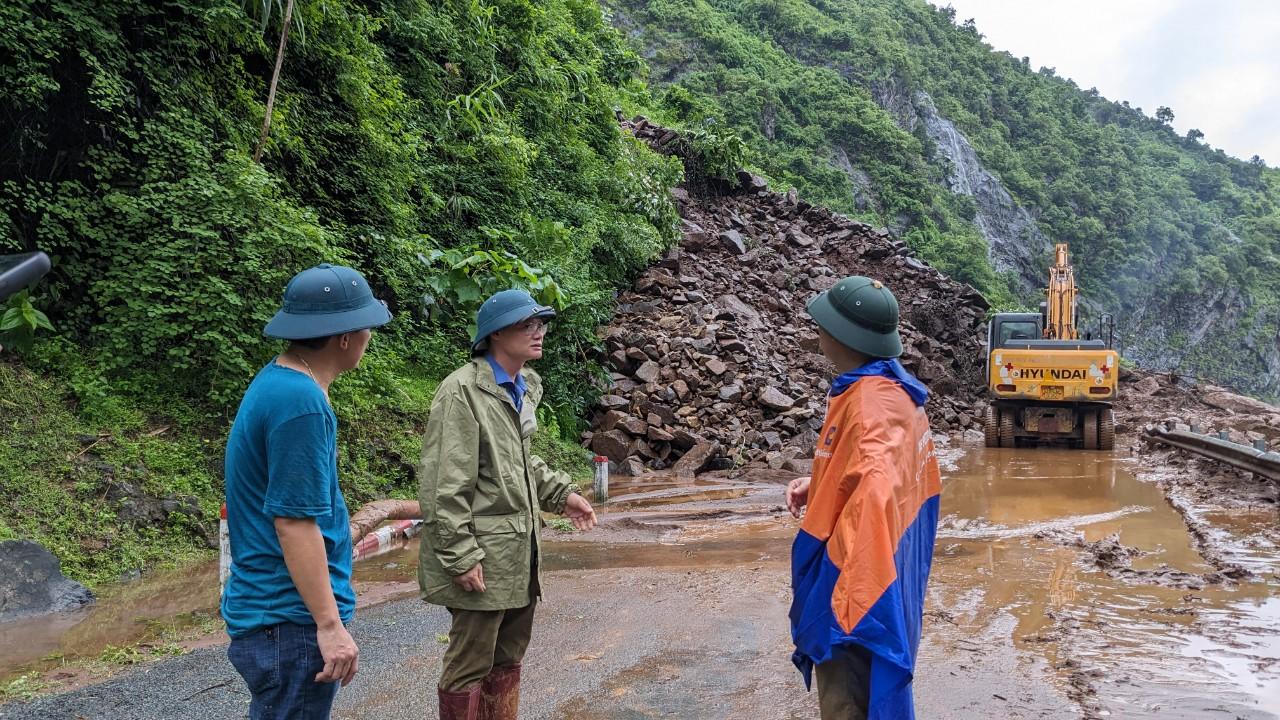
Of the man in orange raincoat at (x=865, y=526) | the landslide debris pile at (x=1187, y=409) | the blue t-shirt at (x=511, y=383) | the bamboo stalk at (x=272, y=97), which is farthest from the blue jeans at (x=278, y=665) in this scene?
the landslide debris pile at (x=1187, y=409)

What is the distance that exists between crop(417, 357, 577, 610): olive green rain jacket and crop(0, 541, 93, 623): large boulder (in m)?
4.03

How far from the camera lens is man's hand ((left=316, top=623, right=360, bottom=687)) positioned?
2217 mm

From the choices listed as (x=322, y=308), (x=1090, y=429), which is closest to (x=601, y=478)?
(x=322, y=308)

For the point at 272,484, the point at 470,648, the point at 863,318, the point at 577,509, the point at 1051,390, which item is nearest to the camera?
the point at 272,484

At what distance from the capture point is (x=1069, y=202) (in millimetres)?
67062

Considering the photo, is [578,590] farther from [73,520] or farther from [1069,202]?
[1069,202]

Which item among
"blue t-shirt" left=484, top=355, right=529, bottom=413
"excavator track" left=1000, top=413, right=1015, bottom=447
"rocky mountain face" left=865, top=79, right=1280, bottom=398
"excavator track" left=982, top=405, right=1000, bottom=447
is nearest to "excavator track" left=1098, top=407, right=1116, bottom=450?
"excavator track" left=1000, top=413, right=1015, bottom=447

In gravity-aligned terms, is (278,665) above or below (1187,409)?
above

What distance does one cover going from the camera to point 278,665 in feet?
7.33

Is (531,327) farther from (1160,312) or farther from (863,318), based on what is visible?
(1160,312)

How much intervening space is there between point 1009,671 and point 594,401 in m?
10.6

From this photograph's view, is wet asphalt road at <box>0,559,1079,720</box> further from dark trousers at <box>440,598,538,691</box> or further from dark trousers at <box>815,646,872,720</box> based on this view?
dark trousers at <box>815,646,872,720</box>

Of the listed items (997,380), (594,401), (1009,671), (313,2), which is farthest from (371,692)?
(997,380)

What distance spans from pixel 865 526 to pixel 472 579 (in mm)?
1350
